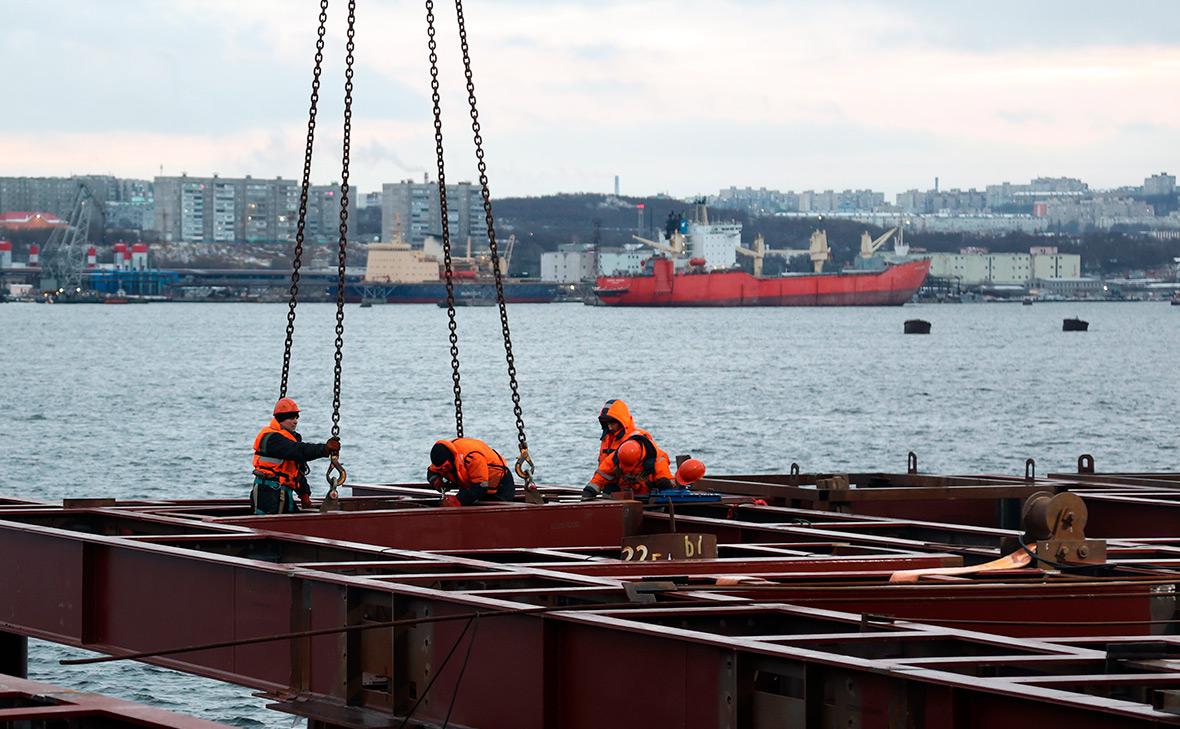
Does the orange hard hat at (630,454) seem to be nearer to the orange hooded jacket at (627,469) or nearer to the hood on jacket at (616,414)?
the orange hooded jacket at (627,469)

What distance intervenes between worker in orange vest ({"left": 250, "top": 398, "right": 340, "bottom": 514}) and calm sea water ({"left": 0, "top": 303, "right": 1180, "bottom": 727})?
485 cm

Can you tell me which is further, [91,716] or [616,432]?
[616,432]

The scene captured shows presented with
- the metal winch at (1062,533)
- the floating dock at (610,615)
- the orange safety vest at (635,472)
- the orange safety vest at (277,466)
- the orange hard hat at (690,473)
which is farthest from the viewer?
the orange hard hat at (690,473)

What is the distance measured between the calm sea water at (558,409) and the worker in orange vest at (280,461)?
4.85 m

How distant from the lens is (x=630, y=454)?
59.1 ft

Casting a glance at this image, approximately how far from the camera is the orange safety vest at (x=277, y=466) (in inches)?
672

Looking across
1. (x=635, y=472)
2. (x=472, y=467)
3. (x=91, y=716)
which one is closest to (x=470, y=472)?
(x=472, y=467)

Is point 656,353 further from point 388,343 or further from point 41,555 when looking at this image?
point 41,555

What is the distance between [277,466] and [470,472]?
5.87 feet

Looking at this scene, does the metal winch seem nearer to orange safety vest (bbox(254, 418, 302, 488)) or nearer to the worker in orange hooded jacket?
the worker in orange hooded jacket

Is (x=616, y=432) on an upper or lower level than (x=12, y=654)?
upper

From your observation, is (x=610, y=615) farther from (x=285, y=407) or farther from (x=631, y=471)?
(x=631, y=471)

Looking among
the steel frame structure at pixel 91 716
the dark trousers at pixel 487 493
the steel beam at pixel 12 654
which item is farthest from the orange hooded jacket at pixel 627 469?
the steel frame structure at pixel 91 716

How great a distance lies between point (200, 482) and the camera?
154ft
